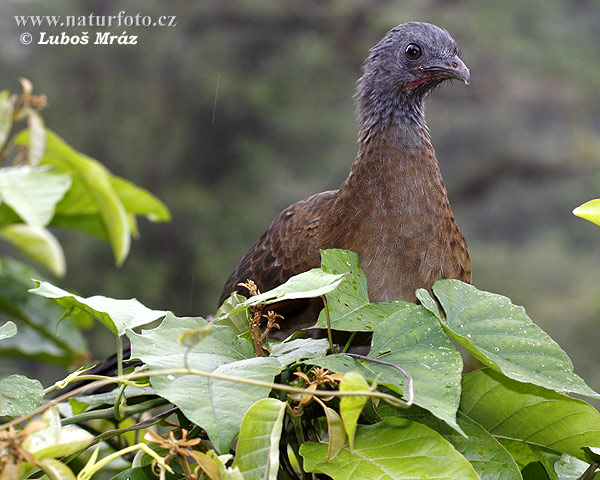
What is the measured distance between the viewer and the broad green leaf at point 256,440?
614mm

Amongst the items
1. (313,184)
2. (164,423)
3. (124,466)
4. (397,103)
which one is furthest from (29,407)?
(313,184)

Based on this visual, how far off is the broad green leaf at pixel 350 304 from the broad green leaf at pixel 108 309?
0.20 m

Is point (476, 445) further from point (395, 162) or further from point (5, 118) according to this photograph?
point (5, 118)

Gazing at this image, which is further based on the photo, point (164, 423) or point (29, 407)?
point (164, 423)

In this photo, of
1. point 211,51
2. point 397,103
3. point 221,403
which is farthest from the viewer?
point 211,51

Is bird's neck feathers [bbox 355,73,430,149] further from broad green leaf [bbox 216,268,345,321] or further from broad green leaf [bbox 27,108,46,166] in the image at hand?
broad green leaf [bbox 216,268,345,321]

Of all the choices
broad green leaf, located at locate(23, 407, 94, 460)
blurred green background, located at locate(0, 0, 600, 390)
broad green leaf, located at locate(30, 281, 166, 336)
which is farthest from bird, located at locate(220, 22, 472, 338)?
blurred green background, located at locate(0, 0, 600, 390)

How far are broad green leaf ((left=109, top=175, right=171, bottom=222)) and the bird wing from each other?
299 mm

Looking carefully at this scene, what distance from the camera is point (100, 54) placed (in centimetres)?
667

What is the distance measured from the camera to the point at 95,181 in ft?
4.86

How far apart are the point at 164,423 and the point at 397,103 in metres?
0.90

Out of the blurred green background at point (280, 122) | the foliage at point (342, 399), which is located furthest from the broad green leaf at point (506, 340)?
the blurred green background at point (280, 122)

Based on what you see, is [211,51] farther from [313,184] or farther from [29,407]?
[29,407]

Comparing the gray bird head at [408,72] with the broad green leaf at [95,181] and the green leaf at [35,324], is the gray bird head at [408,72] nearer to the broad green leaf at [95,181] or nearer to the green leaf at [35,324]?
the broad green leaf at [95,181]
